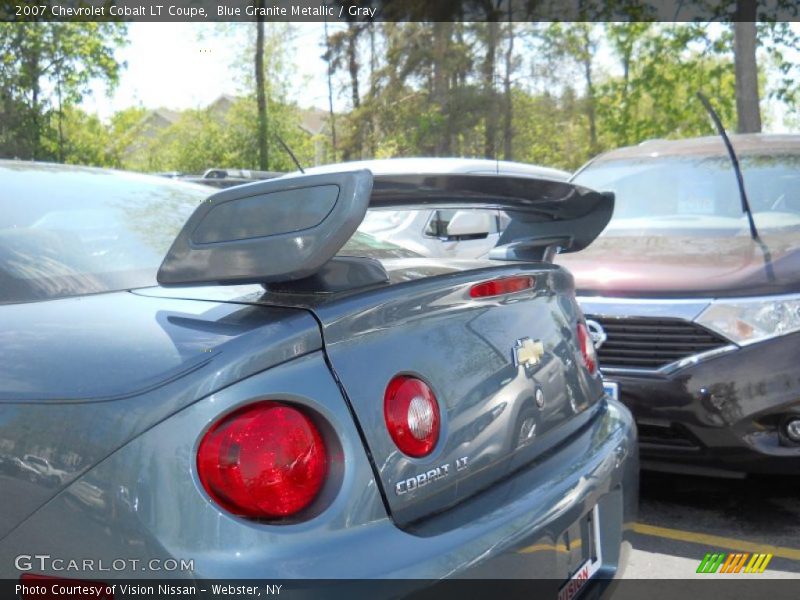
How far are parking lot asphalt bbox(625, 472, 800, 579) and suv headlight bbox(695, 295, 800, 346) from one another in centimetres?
80

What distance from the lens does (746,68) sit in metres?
12.7

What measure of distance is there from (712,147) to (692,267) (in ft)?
5.87

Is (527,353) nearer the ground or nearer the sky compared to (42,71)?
nearer the ground

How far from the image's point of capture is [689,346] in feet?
12.3

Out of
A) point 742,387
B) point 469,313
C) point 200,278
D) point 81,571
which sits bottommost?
point 742,387

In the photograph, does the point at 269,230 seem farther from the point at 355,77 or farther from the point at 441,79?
the point at 355,77

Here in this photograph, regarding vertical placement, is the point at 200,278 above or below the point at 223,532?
above

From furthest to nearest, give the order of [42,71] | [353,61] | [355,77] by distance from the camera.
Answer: [355,77]
[353,61]
[42,71]

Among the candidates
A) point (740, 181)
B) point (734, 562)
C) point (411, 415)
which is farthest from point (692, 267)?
point (411, 415)

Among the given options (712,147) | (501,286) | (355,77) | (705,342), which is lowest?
(705,342)

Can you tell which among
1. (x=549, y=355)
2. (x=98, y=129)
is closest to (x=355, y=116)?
(x=98, y=129)

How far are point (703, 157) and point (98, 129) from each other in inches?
1583

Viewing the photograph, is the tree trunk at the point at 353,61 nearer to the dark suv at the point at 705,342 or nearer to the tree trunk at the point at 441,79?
the tree trunk at the point at 441,79

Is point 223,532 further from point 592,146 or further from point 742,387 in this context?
point 592,146
